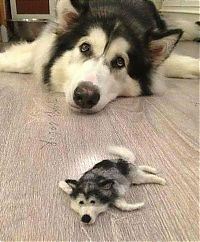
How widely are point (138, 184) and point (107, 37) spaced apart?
2.89 feet

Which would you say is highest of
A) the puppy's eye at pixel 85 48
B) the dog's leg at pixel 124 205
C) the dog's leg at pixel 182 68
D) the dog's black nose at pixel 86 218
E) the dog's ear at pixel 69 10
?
the dog's ear at pixel 69 10

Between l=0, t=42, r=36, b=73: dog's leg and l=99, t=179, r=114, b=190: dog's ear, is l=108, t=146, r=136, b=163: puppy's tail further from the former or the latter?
l=0, t=42, r=36, b=73: dog's leg

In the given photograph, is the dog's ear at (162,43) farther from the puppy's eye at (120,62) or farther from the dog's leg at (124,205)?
the dog's leg at (124,205)

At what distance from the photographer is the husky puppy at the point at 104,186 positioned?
88cm

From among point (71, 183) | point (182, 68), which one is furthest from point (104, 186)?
point (182, 68)

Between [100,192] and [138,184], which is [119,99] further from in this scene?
[100,192]

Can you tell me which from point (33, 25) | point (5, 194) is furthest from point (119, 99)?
point (33, 25)

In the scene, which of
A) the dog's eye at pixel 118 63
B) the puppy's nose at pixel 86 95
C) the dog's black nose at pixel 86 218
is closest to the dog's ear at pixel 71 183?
the dog's black nose at pixel 86 218

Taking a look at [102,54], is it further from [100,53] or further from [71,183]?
[71,183]

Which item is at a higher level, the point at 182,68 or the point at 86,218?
the point at 86,218

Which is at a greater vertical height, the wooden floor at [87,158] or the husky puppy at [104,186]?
the husky puppy at [104,186]

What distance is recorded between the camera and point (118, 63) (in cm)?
177

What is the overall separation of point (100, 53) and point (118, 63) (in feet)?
0.35

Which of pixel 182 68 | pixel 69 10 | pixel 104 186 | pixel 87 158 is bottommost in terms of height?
pixel 182 68
